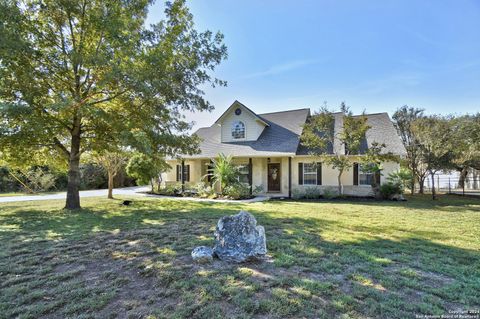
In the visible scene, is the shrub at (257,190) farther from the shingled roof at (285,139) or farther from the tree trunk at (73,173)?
the tree trunk at (73,173)

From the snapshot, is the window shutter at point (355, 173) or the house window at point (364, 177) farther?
the window shutter at point (355, 173)

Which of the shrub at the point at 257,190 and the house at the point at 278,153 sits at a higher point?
the house at the point at 278,153

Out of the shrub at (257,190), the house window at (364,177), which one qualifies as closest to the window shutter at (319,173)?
the house window at (364,177)

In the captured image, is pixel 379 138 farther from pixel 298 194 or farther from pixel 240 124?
pixel 240 124

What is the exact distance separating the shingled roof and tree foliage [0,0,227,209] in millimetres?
5285

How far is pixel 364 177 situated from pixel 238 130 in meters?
8.84

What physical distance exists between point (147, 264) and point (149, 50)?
813 cm

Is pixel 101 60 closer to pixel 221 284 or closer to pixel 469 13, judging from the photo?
pixel 221 284

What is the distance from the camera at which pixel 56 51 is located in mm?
9414

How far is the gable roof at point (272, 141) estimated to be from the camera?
16.4m

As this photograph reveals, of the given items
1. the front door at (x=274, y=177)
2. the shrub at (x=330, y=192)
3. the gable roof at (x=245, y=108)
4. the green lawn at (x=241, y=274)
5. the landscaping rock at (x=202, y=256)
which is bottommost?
the green lawn at (x=241, y=274)

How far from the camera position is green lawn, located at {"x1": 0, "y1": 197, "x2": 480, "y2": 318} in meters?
2.98

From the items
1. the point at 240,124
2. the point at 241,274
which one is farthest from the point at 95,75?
the point at 240,124

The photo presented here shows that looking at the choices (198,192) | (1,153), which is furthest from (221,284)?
(198,192)
